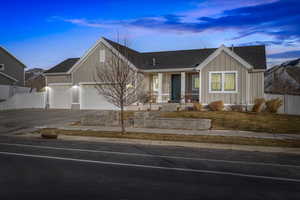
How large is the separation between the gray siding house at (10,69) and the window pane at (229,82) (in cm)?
2941

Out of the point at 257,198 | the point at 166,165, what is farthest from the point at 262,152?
the point at 257,198

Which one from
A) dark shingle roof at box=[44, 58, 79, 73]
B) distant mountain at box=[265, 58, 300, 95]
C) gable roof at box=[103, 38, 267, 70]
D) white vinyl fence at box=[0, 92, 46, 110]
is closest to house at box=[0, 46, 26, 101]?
white vinyl fence at box=[0, 92, 46, 110]

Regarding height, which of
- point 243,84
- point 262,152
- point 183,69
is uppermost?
point 183,69

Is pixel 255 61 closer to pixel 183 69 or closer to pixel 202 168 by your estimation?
pixel 183 69

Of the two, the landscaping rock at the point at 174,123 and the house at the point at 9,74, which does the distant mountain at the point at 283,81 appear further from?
the house at the point at 9,74

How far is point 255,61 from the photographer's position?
20.6 m

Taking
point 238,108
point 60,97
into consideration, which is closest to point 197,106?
point 238,108

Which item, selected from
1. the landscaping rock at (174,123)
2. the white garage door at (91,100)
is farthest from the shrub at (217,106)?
the white garage door at (91,100)

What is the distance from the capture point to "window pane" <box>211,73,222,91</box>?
20.4 metres

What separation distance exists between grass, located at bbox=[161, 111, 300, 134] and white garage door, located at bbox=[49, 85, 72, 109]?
12345mm

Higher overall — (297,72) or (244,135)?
(297,72)

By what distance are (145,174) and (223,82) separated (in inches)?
592

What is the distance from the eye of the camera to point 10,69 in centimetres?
3953

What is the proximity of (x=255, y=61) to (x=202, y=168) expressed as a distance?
618 inches
